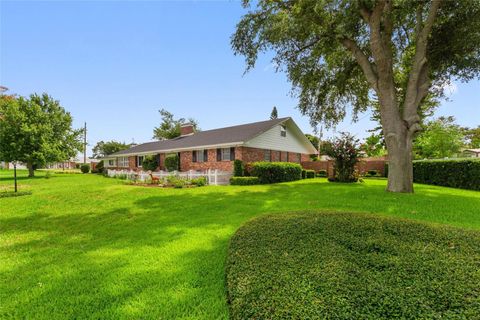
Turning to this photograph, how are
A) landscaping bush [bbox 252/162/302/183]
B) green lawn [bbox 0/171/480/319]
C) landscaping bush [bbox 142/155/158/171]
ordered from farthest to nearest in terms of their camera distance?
landscaping bush [bbox 142/155/158/171], landscaping bush [bbox 252/162/302/183], green lawn [bbox 0/171/480/319]

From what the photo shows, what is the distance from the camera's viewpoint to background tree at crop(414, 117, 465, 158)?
28.0 metres

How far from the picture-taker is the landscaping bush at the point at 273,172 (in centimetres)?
1611

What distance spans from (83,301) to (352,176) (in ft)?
54.6

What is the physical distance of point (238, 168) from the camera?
54.5 feet

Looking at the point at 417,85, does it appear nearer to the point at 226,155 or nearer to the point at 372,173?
the point at 226,155

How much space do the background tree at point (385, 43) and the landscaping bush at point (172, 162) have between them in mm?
12486

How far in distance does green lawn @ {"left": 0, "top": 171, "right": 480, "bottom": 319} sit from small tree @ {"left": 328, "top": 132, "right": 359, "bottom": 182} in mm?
7187

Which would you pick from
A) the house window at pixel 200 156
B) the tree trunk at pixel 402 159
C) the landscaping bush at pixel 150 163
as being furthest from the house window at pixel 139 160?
the tree trunk at pixel 402 159

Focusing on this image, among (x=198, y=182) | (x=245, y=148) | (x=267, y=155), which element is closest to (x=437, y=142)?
(x=267, y=155)

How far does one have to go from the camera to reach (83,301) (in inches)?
106

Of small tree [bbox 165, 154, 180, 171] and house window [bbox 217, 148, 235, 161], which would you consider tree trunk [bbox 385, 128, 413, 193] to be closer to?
house window [bbox 217, 148, 235, 161]

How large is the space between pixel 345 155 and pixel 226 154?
8.62 meters

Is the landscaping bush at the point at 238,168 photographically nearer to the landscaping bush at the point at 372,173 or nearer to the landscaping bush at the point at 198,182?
the landscaping bush at the point at 198,182

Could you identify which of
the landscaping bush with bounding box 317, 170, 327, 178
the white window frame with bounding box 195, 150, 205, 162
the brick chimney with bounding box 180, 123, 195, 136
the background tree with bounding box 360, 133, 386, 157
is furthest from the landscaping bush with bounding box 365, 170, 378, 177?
the brick chimney with bounding box 180, 123, 195, 136
